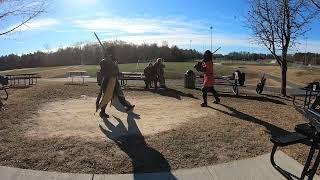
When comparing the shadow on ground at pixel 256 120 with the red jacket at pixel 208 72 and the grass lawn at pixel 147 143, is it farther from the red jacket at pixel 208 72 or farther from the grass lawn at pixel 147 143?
the red jacket at pixel 208 72

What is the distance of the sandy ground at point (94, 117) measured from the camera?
9549mm

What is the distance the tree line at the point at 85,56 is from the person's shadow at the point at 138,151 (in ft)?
270

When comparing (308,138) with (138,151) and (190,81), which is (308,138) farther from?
(190,81)

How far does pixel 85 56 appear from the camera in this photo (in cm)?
9631

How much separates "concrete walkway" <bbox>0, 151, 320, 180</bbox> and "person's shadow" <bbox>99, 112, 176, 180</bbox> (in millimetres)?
99

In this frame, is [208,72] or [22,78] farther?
[22,78]

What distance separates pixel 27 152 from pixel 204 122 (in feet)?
13.3

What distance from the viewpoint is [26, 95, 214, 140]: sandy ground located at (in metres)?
9.55

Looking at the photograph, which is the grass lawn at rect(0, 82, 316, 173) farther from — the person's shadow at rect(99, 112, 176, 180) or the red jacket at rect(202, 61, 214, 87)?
the red jacket at rect(202, 61, 214, 87)

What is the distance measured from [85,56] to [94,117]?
86306 mm

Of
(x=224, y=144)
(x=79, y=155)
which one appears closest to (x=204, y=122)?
(x=224, y=144)

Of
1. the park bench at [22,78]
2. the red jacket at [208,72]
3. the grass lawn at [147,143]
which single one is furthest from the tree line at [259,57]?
the grass lawn at [147,143]

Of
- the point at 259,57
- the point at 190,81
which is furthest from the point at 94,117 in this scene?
the point at 259,57

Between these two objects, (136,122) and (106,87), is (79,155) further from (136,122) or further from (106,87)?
(106,87)
